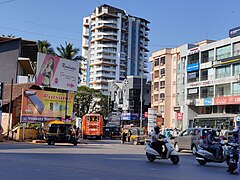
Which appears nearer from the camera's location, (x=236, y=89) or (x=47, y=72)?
(x=47, y=72)

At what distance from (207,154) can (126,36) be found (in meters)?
123

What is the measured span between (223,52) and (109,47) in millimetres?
70291

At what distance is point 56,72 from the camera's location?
3969 centimetres

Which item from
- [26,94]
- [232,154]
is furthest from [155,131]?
[26,94]

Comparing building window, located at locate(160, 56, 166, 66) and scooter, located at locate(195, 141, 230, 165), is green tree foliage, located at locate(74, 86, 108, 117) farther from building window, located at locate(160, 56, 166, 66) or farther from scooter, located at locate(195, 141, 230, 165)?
scooter, located at locate(195, 141, 230, 165)

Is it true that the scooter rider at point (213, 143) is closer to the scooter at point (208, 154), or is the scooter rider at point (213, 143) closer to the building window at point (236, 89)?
the scooter at point (208, 154)

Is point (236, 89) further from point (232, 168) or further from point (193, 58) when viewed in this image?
point (232, 168)

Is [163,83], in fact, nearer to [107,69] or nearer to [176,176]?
[107,69]

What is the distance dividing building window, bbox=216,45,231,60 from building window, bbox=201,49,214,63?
1483 millimetres

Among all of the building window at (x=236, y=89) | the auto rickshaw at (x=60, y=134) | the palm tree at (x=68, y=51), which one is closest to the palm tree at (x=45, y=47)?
the palm tree at (x=68, y=51)

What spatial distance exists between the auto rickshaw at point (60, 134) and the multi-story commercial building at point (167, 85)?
164 ft

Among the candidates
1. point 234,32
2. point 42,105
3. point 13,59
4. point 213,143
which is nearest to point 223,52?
point 234,32

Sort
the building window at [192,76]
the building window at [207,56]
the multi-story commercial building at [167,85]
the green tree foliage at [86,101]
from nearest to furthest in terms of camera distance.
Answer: the building window at [207,56]
the building window at [192,76]
the multi-story commercial building at [167,85]
the green tree foliage at [86,101]

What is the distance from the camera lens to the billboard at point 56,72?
38.2 meters
